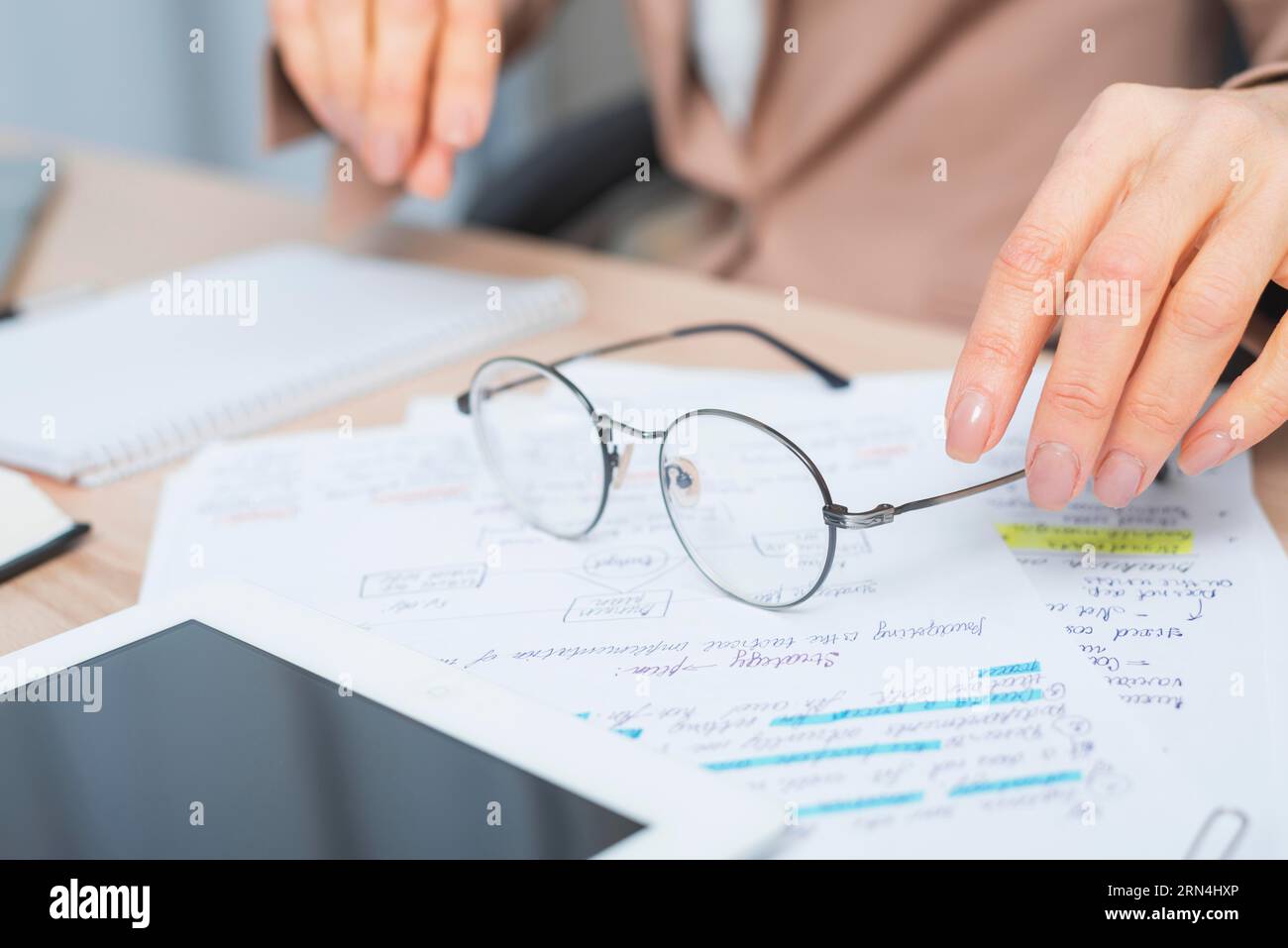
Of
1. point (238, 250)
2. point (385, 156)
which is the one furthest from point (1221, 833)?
point (238, 250)

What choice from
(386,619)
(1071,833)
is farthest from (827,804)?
(386,619)

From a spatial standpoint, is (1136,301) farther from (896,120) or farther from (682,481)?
(896,120)

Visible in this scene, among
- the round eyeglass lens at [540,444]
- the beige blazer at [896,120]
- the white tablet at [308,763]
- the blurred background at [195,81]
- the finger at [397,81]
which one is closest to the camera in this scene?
the white tablet at [308,763]

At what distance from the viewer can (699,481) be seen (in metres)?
0.53

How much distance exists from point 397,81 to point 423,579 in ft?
1.29

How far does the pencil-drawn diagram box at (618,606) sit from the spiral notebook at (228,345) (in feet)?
0.97

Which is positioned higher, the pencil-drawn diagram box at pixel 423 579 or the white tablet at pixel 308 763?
the pencil-drawn diagram box at pixel 423 579

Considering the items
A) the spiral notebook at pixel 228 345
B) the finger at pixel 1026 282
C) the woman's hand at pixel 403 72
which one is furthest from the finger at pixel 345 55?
the finger at pixel 1026 282

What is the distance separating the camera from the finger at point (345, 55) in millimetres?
766

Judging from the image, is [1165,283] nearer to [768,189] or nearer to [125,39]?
[768,189]

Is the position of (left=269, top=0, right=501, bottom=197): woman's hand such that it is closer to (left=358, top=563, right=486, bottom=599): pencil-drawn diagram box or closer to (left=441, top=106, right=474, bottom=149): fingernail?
(left=441, top=106, right=474, bottom=149): fingernail

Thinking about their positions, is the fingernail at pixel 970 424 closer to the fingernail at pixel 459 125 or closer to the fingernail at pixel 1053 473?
the fingernail at pixel 1053 473

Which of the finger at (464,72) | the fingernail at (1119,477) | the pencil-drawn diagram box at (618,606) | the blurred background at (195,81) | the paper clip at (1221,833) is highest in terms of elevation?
the blurred background at (195,81)

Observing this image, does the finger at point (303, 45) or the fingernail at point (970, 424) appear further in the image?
the finger at point (303, 45)
